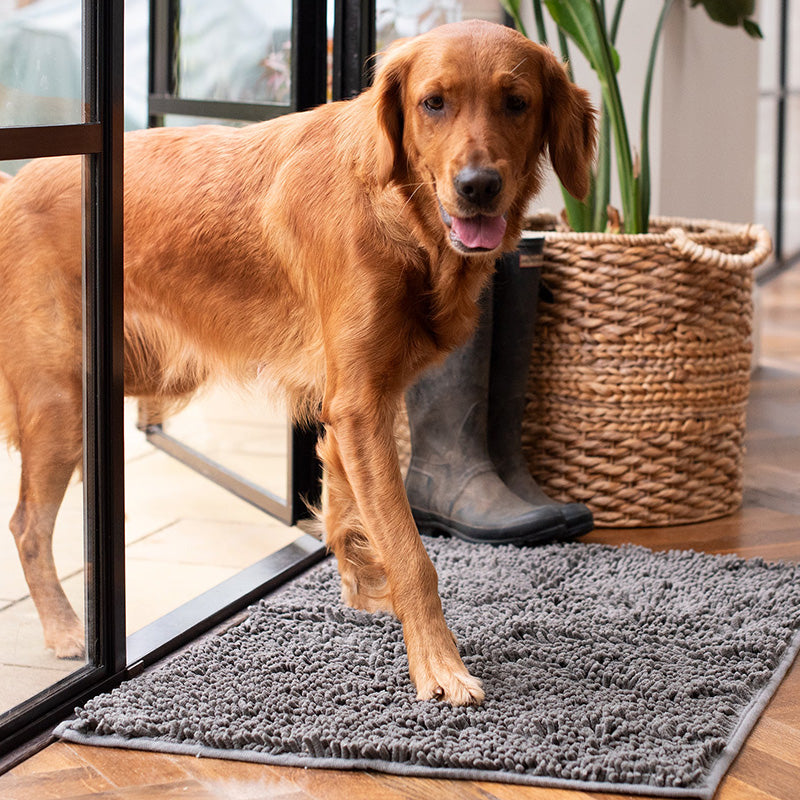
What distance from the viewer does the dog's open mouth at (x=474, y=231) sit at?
5.48ft

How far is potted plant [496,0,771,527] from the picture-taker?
2500mm

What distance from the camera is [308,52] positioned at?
8.01 feet

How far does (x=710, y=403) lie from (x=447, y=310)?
104cm

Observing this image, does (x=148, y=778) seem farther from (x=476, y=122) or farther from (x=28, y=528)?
(x=476, y=122)

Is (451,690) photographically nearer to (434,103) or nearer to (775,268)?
(434,103)

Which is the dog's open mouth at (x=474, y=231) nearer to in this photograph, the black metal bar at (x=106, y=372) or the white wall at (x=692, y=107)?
the black metal bar at (x=106, y=372)

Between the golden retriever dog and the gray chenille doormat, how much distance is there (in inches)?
3.7

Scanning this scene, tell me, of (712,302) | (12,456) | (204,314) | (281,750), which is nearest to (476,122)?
(204,314)

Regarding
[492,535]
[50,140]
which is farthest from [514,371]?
[50,140]

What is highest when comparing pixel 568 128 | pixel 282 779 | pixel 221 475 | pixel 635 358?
pixel 568 128

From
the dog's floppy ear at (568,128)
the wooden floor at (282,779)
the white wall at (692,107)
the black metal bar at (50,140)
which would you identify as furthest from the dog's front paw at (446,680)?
the white wall at (692,107)

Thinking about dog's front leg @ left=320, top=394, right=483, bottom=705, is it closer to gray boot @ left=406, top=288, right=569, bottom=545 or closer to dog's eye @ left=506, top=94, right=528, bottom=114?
dog's eye @ left=506, top=94, right=528, bottom=114

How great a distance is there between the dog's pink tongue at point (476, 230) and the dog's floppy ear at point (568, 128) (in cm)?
21

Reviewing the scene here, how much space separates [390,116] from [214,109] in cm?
110
